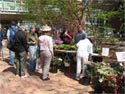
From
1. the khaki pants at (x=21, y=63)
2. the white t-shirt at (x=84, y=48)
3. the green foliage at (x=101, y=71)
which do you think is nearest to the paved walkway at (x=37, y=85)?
the khaki pants at (x=21, y=63)

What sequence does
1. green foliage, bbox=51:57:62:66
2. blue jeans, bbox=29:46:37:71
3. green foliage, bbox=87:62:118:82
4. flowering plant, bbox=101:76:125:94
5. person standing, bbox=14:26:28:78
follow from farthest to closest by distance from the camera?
green foliage, bbox=51:57:62:66 < blue jeans, bbox=29:46:37:71 < person standing, bbox=14:26:28:78 < green foliage, bbox=87:62:118:82 < flowering plant, bbox=101:76:125:94

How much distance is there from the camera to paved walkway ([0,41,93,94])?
1092 centimetres

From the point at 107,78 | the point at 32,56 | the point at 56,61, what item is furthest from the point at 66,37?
the point at 107,78

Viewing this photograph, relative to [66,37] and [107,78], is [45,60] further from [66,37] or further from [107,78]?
[66,37]

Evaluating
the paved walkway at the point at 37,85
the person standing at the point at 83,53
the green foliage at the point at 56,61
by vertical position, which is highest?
the person standing at the point at 83,53

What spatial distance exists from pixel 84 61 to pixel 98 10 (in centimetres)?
526

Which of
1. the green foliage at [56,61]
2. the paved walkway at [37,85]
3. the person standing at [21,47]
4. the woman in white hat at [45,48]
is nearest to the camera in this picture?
the paved walkway at [37,85]

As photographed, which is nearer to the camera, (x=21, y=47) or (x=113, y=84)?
(x=113, y=84)

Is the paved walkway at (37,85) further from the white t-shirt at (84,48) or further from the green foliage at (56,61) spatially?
the white t-shirt at (84,48)

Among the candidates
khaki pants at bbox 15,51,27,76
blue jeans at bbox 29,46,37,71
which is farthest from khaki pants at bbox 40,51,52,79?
blue jeans at bbox 29,46,37,71

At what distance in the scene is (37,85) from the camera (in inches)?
455

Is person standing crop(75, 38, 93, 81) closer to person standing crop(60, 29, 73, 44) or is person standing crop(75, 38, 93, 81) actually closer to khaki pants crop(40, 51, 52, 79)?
khaki pants crop(40, 51, 52, 79)

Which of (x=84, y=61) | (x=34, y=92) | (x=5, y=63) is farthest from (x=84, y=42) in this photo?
(x=5, y=63)

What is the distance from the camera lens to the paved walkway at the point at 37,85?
10922mm
